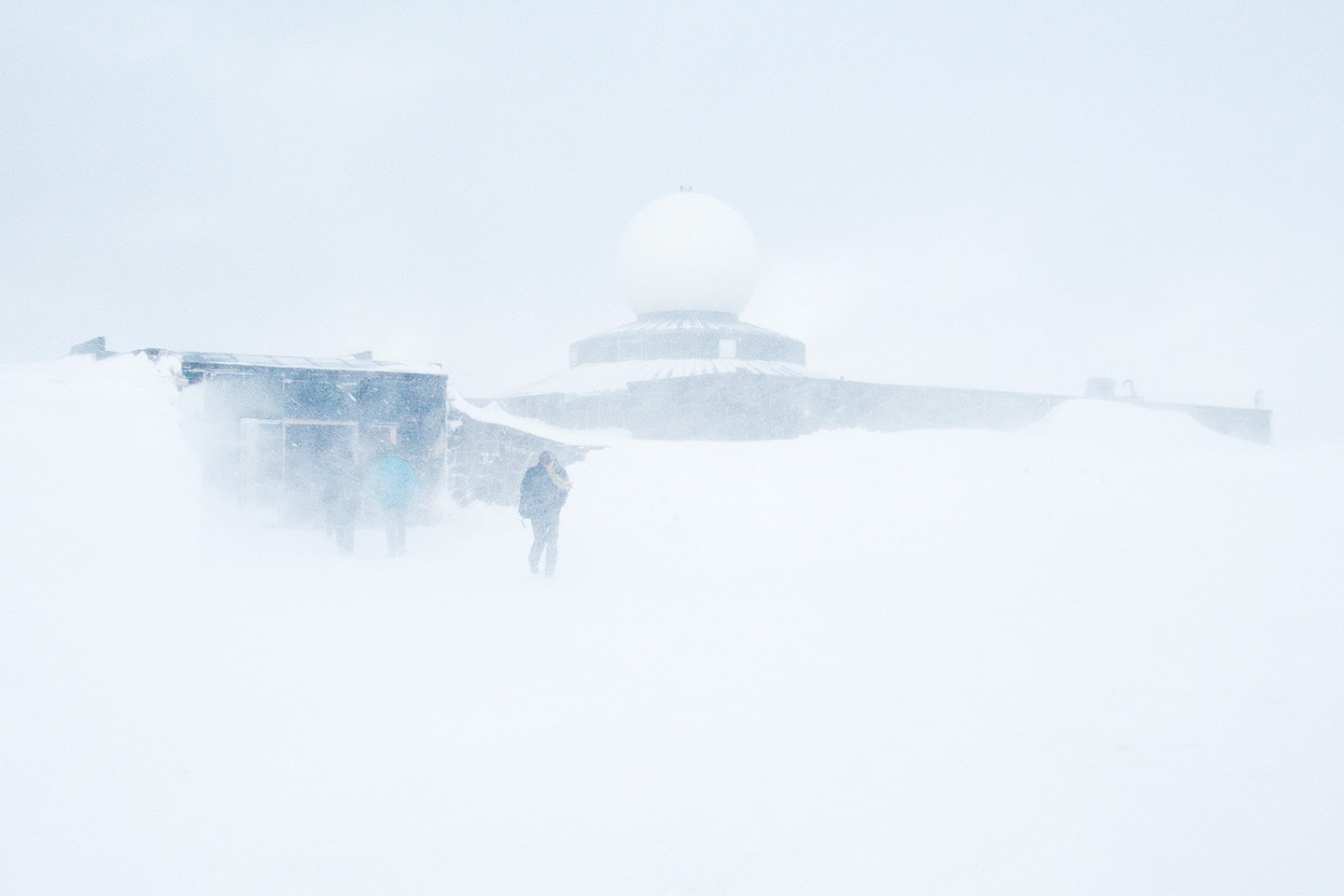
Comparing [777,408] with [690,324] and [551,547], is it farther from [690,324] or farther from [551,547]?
[551,547]

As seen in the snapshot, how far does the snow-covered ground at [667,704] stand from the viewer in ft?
12.3

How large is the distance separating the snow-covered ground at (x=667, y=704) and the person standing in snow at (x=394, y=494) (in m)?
1.11

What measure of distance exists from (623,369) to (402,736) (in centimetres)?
2279

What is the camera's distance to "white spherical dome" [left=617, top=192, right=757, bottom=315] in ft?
92.0

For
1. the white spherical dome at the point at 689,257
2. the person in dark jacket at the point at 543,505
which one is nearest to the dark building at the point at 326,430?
the person in dark jacket at the point at 543,505

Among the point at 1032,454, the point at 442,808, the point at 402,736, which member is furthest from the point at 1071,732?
the point at 1032,454

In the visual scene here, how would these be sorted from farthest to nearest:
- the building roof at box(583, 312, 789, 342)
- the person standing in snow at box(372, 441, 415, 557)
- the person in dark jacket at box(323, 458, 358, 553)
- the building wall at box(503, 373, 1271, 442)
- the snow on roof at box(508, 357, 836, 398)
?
1. the building roof at box(583, 312, 789, 342)
2. the snow on roof at box(508, 357, 836, 398)
3. the building wall at box(503, 373, 1271, 442)
4. the person in dark jacket at box(323, 458, 358, 553)
5. the person standing in snow at box(372, 441, 415, 557)

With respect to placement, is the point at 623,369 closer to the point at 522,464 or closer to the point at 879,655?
the point at 522,464

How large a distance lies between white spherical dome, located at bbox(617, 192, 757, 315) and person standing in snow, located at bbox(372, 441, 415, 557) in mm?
17439

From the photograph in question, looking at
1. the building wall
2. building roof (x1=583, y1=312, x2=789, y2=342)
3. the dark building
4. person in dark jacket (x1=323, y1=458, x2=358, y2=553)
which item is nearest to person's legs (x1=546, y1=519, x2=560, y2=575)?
person in dark jacket (x1=323, y1=458, x2=358, y2=553)

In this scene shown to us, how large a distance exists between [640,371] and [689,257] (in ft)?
14.5

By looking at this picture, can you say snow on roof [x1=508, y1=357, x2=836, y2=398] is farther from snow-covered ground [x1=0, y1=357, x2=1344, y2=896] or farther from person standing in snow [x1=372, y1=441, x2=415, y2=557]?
snow-covered ground [x1=0, y1=357, x2=1344, y2=896]

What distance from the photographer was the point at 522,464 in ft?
54.9

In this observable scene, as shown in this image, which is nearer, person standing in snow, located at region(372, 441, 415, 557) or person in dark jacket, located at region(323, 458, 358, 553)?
person standing in snow, located at region(372, 441, 415, 557)
